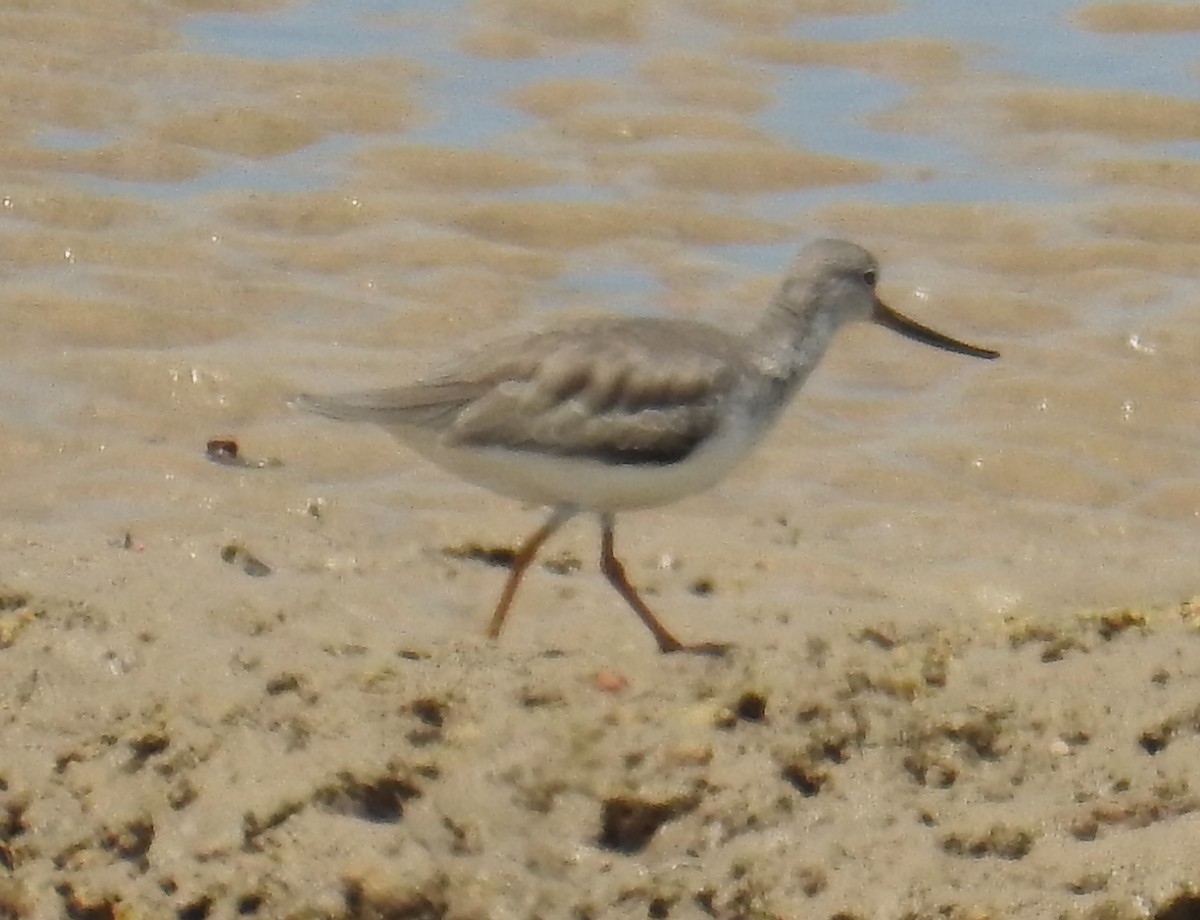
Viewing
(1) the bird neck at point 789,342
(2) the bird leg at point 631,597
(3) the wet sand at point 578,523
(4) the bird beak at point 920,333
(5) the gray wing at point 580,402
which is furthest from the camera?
(4) the bird beak at point 920,333

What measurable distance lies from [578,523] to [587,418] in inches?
52.3

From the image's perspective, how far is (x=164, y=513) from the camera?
291 inches

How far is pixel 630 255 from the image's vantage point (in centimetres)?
986

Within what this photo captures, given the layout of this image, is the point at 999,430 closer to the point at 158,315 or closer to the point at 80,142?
the point at 158,315

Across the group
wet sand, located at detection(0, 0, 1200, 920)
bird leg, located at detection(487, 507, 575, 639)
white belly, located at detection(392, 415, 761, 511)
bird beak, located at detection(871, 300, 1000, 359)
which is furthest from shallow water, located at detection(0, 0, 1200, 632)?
bird beak, located at detection(871, 300, 1000, 359)

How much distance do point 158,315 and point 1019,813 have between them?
5.16 m

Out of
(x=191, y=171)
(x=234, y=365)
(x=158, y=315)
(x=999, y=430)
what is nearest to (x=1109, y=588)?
(x=999, y=430)

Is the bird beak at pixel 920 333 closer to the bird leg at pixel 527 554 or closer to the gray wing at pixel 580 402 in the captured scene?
the gray wing at pixel 580 402

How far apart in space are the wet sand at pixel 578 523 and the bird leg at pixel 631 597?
0.51ft

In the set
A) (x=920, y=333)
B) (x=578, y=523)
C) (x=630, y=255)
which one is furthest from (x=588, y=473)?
(x=630, y=255)

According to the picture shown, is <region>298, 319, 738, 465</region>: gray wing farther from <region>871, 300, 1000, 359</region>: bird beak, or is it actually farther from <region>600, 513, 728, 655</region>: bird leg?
<region>871, 300, 1000, 359</region>: bird beak

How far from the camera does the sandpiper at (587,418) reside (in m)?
6.05

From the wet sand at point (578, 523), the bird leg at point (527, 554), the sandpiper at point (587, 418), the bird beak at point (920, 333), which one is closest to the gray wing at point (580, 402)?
the sandpiper at point (587, 418)

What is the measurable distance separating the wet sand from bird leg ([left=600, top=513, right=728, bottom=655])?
0.16m
